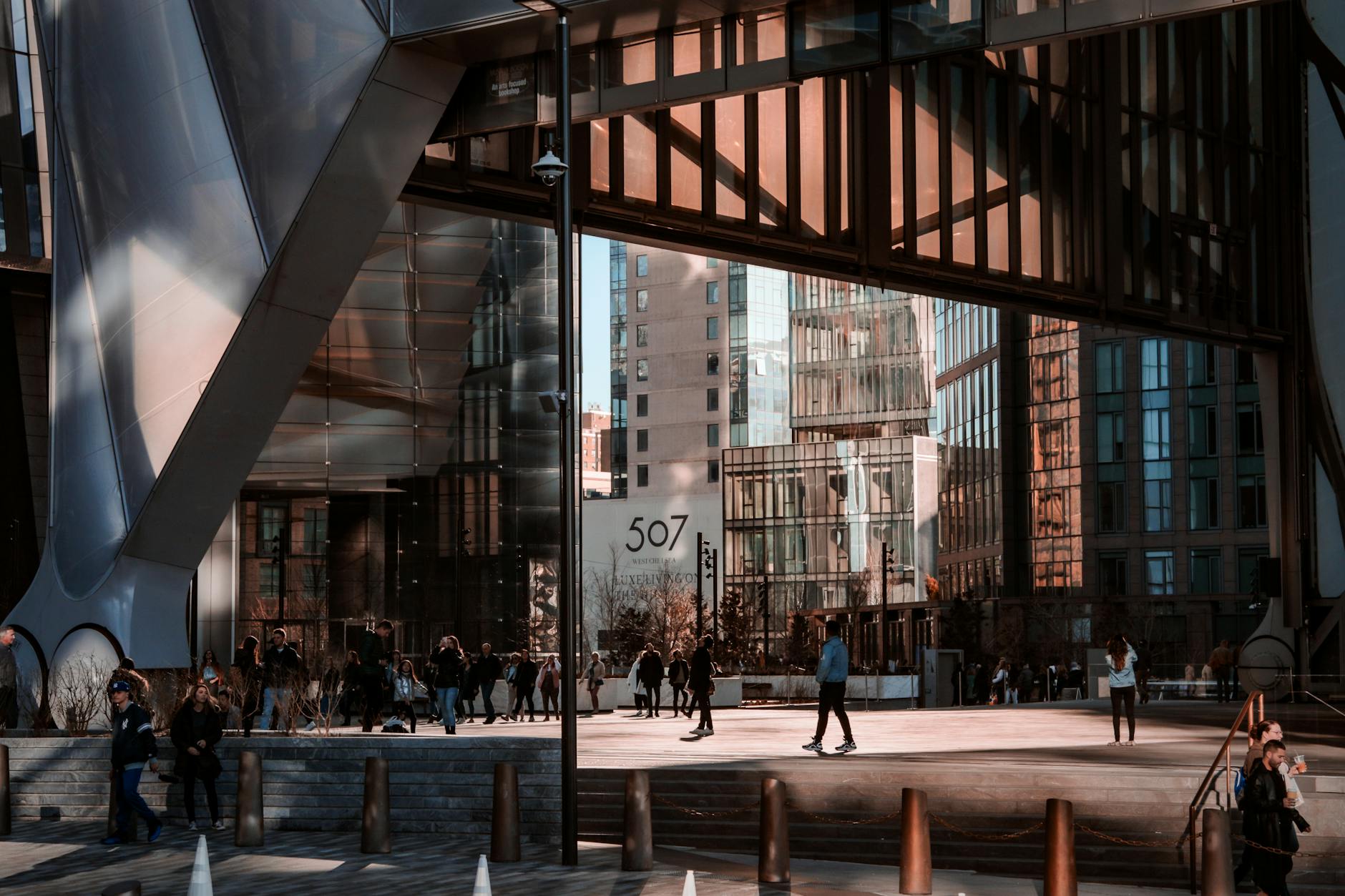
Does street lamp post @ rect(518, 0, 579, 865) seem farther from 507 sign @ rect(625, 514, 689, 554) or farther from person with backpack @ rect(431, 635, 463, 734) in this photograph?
507 sign @ rect(625, 514, 689, 554)

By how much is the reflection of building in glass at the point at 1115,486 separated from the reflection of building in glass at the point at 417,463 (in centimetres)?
4197

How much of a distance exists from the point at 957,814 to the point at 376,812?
20.1 feet

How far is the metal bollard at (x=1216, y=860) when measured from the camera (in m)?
13.3

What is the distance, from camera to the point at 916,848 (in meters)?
14.2

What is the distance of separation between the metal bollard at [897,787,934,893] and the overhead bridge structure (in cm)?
697

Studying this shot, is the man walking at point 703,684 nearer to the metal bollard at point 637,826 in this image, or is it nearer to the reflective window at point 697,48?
the reflective window at point 697,48

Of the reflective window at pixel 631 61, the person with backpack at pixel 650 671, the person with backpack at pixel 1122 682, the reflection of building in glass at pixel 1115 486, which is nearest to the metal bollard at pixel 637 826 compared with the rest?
the person with backpack at pixel 1122 682

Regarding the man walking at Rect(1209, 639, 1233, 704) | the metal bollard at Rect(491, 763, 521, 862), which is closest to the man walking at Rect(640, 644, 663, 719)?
the man walking at Rect(1209, 639, 1233, 704)

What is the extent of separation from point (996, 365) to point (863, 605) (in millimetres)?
17718

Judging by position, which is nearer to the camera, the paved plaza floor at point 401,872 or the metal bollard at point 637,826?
the paved plaza floor at point 401,872

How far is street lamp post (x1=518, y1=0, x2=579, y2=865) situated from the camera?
50.2 feet

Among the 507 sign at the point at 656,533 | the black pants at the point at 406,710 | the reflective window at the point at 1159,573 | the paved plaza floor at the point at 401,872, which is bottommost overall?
the paved plaza floor at the point at 401,872

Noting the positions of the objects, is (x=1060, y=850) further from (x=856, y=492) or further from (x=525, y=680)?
(x=856, y=492)

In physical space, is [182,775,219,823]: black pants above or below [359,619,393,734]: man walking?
below
